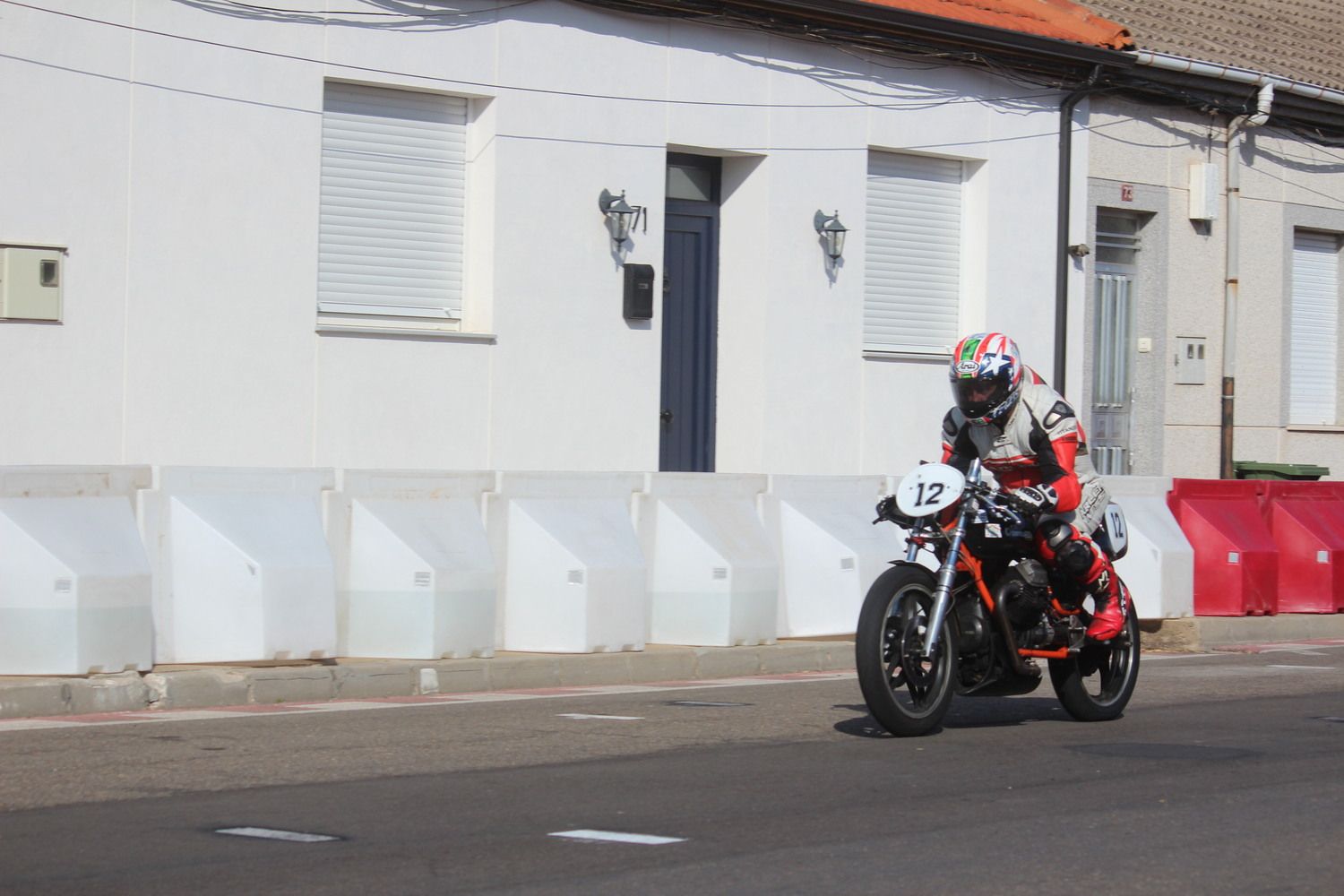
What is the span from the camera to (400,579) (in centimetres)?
1120

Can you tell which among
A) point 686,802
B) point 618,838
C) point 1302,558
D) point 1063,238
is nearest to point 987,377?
point 686,802

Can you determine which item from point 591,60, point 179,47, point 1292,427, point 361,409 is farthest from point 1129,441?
point 179,47

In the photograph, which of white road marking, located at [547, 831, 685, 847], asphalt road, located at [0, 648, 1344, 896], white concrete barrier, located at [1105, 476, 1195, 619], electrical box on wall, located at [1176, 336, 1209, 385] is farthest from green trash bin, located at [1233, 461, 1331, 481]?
white road marking, located at [547, 831, 685, 847]

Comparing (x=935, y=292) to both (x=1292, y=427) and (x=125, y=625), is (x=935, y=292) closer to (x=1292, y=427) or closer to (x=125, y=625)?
(x=1292, y=427)

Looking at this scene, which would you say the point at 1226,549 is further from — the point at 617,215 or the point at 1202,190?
the point at 1202,190

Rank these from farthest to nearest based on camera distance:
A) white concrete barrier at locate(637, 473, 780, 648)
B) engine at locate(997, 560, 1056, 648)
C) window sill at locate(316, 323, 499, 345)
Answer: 1. window sill at locate(316, 323, 499, 345)
2. white concrete barrier at locate(637, 473, 780, 648)
3. engine at locate(997, 560, 1056, 648)

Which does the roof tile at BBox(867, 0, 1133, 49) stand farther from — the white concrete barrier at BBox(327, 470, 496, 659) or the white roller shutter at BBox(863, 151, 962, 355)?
the white concrete barrier at BBox(327, 470, 496, 659)

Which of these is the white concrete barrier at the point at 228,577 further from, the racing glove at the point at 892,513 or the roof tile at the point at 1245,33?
the roof tile at the point at 1245,33

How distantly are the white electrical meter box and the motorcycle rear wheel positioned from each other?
303 inches

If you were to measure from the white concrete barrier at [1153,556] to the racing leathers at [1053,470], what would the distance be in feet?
17.5

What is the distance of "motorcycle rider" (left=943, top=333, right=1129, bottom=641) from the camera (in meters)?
8.72

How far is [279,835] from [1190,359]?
15842 mm

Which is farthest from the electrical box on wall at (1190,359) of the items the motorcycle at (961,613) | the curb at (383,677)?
the motorcycle at (961,613)

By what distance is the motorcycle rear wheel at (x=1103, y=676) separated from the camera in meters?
9.16
